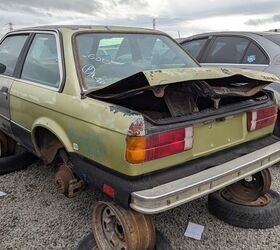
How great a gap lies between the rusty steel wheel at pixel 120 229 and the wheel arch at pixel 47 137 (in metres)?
0.62

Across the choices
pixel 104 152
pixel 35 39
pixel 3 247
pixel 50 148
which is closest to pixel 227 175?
pixel 104 152

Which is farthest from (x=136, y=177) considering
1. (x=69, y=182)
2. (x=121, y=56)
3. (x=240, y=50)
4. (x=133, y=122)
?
(x=240, y=50)

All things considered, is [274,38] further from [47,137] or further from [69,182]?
[69,182]

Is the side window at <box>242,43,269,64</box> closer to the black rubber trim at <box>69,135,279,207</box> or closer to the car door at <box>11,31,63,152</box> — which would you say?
the black rubber trim at <box>69,135,279,207</box>

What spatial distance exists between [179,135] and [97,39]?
1323mm

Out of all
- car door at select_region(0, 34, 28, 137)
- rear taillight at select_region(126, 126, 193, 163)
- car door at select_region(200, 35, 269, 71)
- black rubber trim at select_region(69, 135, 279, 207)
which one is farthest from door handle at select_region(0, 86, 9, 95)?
car door at select_region(200, 35, 269, 71)

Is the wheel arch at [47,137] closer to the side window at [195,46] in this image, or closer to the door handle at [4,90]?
the door handle at [4,90]

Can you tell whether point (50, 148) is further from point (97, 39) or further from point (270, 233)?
point (270, 233)

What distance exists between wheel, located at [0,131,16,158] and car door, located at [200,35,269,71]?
3.03 meters

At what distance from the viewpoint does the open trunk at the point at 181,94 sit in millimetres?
2234

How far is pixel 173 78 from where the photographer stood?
7.25 feet

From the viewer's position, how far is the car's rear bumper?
6.81 ft

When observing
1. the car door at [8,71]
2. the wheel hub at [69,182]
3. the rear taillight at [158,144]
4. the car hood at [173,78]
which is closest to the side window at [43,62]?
the car door at [8,71]

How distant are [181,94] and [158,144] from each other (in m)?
0.54
